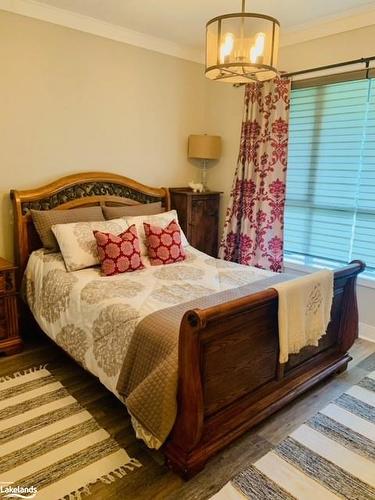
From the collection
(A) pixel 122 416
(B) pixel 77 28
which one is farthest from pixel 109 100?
(A) pixel 122 416

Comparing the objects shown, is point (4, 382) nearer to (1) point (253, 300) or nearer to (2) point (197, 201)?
(1) point (253, 300)

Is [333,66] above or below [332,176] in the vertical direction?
above

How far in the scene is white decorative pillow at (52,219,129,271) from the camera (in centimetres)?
276

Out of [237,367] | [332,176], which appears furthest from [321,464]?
[332,176]

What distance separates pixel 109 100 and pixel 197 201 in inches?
51.6

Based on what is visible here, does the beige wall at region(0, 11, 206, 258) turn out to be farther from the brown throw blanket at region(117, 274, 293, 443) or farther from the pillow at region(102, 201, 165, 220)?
the brown throw blanket at region(117, 274, 293, 443)

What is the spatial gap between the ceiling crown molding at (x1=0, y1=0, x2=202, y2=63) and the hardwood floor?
2651mm

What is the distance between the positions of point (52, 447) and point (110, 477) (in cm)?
38

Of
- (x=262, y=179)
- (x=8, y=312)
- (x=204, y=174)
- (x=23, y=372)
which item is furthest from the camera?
(x=204, y=174)

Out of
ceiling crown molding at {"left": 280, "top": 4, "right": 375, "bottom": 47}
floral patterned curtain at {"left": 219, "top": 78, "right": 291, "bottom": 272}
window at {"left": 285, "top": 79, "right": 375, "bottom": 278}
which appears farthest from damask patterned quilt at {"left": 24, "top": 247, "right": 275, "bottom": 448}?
ceiling crown molding at {"left": 280, "top": 4, "right": 375, "bottom": 47}

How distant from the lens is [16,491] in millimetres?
1662

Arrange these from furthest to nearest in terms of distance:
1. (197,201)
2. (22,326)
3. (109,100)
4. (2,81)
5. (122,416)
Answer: (197,201) < (109,100) < (22,326) < (2,81) < (122,416)

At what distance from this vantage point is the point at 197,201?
396cm

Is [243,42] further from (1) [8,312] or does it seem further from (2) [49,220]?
(1) [8,312]
